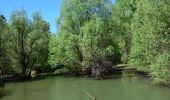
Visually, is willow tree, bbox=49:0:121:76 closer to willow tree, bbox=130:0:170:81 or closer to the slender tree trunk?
the slender tree trunk

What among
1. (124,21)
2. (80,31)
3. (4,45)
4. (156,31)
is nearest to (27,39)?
(4,45)

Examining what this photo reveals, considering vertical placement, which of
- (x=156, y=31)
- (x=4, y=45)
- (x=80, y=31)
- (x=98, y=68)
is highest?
(x=80, y=31)

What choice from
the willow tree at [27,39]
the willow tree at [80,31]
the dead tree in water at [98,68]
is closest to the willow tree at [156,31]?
the dead tree in water at [98,68]

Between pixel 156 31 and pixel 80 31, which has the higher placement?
pixel 80 31

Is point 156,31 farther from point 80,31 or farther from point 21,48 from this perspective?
point 21,48

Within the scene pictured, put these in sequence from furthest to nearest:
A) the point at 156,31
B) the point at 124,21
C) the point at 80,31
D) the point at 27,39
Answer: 1. the point at 124,21
2. the point at 27,39
3. the point at 80,31
4. the point at 156,31

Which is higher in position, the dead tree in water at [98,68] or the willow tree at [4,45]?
the willow tree at [4,45]

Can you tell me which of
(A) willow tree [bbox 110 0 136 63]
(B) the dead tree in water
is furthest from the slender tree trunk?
(A) willow tree [bbox 110 0 136 63]

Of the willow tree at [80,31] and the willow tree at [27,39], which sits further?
the willow tree at [27,39]

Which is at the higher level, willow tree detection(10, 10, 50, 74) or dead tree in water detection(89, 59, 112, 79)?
willow tree detection(10, 10, 50, 74)

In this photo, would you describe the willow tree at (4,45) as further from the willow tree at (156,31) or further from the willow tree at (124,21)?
the willow tree at (156,31)

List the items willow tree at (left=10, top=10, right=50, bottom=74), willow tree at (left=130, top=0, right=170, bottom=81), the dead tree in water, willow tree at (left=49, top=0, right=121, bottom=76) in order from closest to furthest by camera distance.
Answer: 1. willow tree at (left=130, top=0, right=170, bottom=81)
2. the dead tree in water
3. willow tree at (left=49, top=0, right=121, bottom=76)
4. willow tree at (left=10, top=10, right=50, bottom=74)

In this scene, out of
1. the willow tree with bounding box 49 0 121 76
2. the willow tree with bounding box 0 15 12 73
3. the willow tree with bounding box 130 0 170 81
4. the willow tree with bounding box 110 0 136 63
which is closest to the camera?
the willow tree with bounding box 130 0 170 81

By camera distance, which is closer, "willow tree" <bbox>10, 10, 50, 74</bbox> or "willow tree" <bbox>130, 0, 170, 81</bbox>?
"willow tree" <bbox>130, 0, 170, 81</bbox>
